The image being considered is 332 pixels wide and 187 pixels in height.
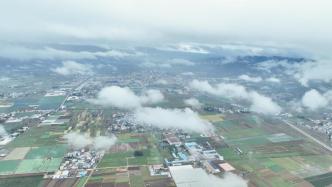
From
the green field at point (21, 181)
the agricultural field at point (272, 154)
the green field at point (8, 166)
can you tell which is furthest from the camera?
the green field at point (8, 166)

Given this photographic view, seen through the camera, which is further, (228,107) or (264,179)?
(228,107)

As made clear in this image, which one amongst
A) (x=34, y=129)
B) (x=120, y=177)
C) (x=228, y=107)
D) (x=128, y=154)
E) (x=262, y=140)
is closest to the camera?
(x=120, y=177)

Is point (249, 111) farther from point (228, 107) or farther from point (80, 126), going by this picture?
point (80, 126)

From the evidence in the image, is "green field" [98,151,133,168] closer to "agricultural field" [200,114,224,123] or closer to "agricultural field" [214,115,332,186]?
"agricultural field" [214,115,332,186]

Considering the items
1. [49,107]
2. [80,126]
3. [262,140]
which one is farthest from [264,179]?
[49,107]

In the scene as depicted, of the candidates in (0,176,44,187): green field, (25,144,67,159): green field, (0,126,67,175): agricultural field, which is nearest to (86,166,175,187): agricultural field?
Answer: (0,176,44,187): green field

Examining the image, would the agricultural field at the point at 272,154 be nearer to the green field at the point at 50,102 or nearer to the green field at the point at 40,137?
the green field at the point at 40,137

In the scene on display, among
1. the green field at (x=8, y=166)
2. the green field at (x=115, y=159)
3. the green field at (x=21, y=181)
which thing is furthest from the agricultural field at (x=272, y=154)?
the green field at (x=8, y=166)

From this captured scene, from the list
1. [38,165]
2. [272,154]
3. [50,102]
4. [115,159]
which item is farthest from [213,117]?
[50,102]
